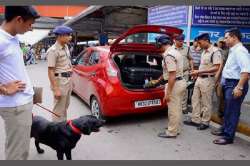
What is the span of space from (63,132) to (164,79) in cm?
218

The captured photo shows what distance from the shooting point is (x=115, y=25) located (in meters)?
13.4

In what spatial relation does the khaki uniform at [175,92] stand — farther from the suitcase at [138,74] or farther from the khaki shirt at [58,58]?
the khaki shirt at [58,58]

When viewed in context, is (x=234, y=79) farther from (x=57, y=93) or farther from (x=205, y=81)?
(x=57, y=93)

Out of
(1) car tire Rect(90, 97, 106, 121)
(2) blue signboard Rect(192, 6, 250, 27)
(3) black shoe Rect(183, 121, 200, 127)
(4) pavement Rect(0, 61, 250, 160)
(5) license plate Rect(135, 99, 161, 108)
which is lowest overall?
(4) pavement Rect(0, 61, 250, 160)

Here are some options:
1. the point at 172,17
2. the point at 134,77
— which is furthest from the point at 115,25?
the point at 134,77

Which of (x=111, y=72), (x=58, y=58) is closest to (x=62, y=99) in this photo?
(x=58, y=58)

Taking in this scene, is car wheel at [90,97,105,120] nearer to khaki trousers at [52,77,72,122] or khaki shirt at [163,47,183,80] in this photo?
khaki trousers at [52,77,72,122]

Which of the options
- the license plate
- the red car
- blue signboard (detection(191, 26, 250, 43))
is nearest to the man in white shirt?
the red car

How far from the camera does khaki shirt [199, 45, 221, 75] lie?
5024 mm

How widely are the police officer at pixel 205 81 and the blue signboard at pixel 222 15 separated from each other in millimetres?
2725

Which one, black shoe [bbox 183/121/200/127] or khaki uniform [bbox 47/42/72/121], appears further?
black shoe [bbox 183/121/200/127]

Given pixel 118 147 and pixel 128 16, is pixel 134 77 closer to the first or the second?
pixel 118 147

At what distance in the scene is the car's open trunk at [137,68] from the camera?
18.3 feet

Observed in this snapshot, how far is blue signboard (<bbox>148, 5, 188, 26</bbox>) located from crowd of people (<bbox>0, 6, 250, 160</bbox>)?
194 centimetres
